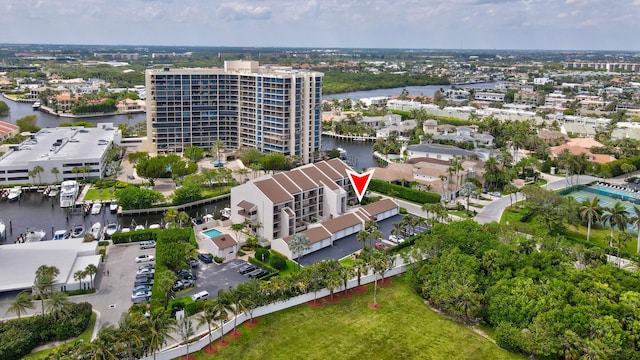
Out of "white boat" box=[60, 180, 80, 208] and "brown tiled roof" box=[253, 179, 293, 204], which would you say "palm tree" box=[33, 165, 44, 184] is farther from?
"brown tiled roof" box=[253, 179, 293, 204]

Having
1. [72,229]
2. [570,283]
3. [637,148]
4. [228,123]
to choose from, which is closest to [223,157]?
[228,123]

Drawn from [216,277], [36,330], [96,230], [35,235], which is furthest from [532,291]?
[35,235]

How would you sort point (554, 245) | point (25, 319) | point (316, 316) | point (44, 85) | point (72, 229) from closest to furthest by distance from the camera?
point (25, 319), point (316, 316), point (554, 245), point (72, 229), point (44, 85)

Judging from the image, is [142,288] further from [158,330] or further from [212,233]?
[212,233]

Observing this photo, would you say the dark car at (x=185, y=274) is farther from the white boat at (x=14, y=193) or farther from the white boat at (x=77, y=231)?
the white boat at (x=14, y=193)

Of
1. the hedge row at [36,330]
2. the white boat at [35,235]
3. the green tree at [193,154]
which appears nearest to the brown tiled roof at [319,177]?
the green tree at [193,154]

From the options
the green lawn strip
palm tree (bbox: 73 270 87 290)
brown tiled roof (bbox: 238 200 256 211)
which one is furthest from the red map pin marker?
the green lawn strip

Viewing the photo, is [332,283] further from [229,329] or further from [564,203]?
[564,203]
